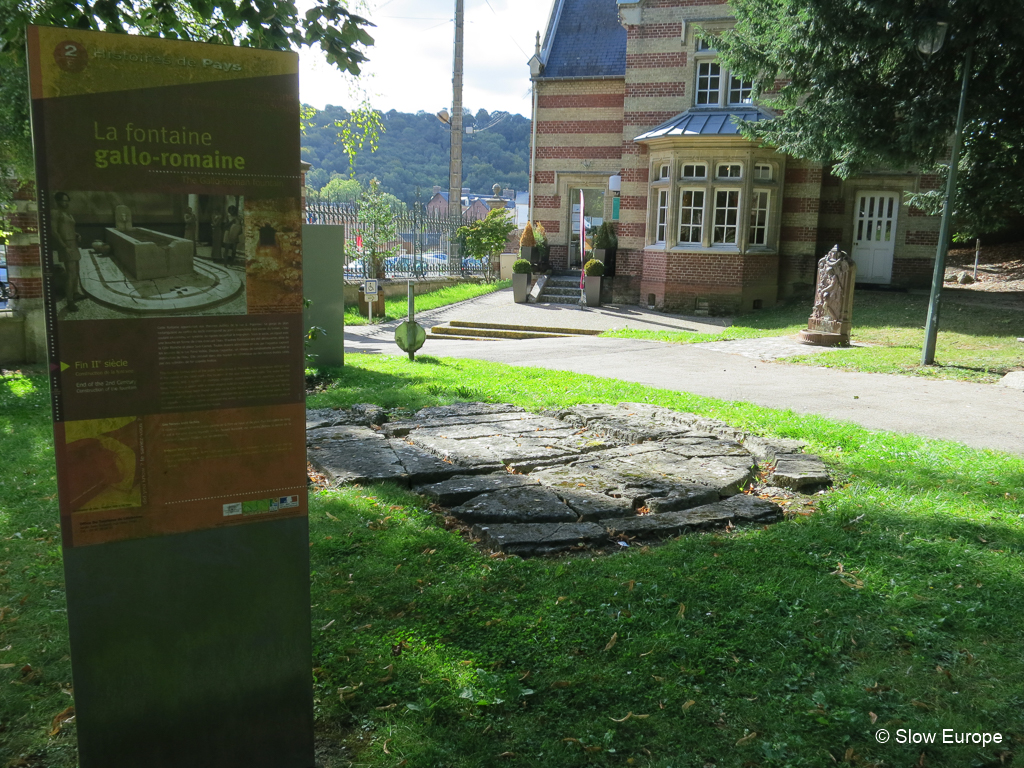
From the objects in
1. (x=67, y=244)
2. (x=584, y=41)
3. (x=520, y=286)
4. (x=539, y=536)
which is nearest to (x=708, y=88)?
(x=584, y=41)

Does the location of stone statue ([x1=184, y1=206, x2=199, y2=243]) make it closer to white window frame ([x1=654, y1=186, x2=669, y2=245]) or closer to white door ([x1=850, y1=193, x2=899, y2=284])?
white window frame ([x1=654, y1=186, x2=669, y2=245])

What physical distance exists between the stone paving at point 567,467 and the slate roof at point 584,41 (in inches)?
727

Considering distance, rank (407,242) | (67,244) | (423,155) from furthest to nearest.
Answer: (423,155)
(407,242)
(67,244)

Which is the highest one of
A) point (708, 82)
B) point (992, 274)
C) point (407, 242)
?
point (708, 82)

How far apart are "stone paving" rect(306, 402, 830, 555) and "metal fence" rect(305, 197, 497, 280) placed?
12.6 metres

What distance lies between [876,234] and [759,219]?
340cm

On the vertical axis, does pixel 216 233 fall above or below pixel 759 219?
below

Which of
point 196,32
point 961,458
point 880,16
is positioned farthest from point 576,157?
point 961,458

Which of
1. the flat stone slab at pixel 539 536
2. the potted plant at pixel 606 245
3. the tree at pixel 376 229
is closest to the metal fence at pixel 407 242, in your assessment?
the tree at pixel 376 229

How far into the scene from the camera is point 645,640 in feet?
10.9

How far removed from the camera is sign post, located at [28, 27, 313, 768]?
6.95ft

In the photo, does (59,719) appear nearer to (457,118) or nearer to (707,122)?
(707,122)

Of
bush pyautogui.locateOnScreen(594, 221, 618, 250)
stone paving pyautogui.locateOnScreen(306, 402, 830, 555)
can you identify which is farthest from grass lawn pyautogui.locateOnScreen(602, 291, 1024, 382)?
stone paving pyautogui.locateOnScreen(306, 402, 830, 555)

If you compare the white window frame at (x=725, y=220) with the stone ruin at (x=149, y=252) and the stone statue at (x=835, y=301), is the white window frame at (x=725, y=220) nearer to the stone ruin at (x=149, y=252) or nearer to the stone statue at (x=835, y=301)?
the stone statue at (x=835, y=301)
